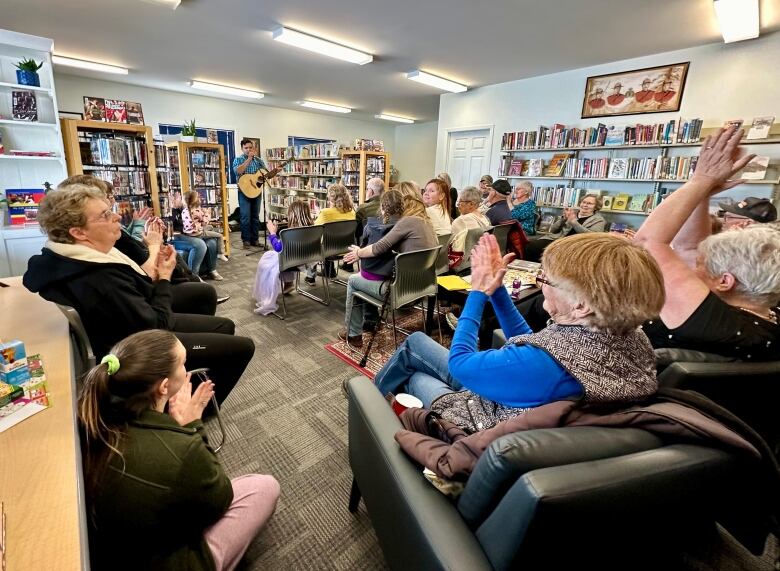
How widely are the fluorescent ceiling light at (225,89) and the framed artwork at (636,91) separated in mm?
6005

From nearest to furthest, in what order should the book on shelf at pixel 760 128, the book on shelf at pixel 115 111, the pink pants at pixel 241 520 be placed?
the pink pants at pixel 241 520 → the book on shelf at pixel 760 128 → the book on shelf at pixel 115 111

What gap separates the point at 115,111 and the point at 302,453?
4686 mm

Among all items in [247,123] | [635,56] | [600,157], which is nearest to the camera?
[635,56]

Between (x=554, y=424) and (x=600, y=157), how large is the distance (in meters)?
5.15

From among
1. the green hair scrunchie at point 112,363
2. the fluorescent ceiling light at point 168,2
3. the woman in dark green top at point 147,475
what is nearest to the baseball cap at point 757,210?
the woman in dark green top at point 147,475

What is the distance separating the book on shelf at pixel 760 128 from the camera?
11.7 ft

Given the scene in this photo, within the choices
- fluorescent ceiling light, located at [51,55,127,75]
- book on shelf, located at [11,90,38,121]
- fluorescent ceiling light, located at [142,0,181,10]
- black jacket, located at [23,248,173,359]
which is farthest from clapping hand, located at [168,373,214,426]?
fluorescent ceiling light, located at [51,55,127,75]

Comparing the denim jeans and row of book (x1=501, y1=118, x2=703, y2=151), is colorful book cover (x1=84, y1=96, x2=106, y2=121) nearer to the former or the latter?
the denim jeans

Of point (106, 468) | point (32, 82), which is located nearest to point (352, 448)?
point (106, 468)

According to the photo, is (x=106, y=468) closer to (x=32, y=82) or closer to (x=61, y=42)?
(x=32, y=82)

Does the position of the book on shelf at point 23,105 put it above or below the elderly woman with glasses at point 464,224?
above

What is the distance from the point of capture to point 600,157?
4824mm

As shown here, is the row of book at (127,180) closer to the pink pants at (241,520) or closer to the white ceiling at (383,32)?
the white ceiling at (383,32)

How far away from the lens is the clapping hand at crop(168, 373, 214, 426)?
1.12m
